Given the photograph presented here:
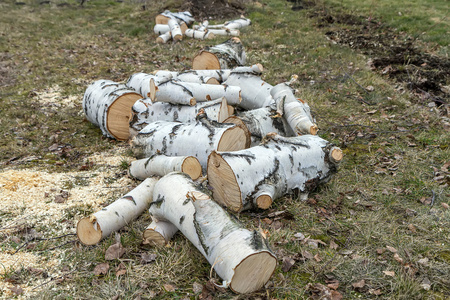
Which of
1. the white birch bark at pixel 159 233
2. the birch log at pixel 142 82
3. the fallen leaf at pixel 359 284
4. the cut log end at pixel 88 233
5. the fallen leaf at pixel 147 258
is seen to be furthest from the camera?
the birch log at pixel 142 82

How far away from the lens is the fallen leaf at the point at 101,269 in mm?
3051

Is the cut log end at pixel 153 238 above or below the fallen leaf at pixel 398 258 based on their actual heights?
below

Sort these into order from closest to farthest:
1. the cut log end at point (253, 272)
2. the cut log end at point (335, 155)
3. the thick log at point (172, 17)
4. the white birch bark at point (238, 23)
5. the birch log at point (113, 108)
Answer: the cut log end at point (253, 272)
the cut log end at point (335, 155)
the birch log at point (113, 108)
the white birch bark at point (238, 23)
the thick log at point (172, 17)

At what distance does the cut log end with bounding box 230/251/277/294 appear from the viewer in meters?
2.51

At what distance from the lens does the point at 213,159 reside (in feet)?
11.9

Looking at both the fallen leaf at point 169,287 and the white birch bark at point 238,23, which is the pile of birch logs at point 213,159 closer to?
the fallen leaf at point 169,287

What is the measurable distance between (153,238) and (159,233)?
122 millimetres

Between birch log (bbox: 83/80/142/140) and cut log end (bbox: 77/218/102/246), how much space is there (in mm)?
2452

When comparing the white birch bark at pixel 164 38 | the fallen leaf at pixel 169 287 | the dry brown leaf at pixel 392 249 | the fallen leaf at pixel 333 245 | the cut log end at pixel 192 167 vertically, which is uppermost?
the cut log end at pixel 192 167

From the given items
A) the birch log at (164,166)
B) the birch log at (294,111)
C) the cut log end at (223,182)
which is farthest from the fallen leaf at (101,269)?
the birch log at (294,111)

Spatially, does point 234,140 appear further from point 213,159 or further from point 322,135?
point 322,135

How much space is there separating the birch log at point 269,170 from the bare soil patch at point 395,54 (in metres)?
4.10

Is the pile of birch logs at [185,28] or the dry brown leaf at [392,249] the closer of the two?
the dry brown leaf at [392,249]

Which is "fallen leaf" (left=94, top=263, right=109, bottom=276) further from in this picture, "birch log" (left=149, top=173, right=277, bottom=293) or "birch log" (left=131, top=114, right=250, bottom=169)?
"birch log" (left=131, top=114, right=250, bottom=169)
